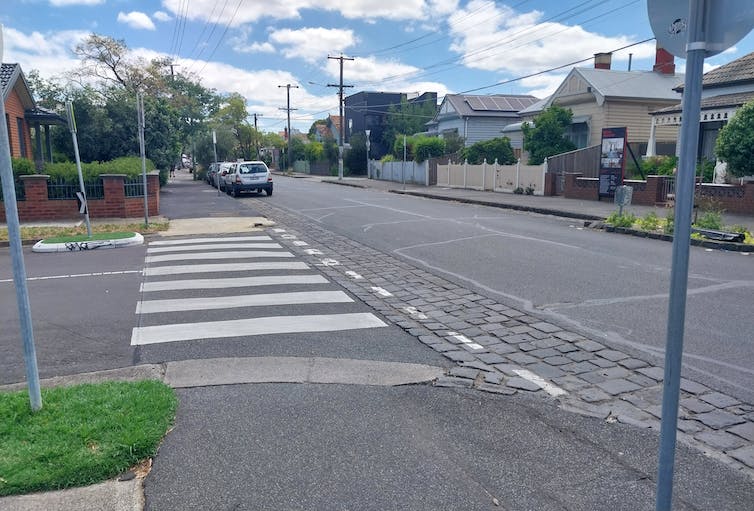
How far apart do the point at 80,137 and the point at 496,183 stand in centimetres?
2072

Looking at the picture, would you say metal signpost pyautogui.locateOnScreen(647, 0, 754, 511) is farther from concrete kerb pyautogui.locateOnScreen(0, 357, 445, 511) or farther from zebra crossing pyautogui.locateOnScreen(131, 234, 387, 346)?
zebra crossing pyautogui.locateOnScreen(131, 234, 387, 346)

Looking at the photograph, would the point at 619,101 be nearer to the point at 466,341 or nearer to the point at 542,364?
the point at 466,341

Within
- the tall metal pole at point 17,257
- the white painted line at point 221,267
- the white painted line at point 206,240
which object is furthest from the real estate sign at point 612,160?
the tall metal pole at point 17,257

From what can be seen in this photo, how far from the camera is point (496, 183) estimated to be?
3103 centimetres

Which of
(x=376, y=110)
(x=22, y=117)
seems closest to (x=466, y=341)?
(x=22, y=117)

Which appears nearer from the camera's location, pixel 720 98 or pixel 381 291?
pixel 381 291

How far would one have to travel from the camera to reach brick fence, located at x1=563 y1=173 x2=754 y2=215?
716 inches

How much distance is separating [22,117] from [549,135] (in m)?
24.5

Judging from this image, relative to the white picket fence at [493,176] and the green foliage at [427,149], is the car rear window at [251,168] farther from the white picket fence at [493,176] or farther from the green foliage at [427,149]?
the green foliage at [427,149]

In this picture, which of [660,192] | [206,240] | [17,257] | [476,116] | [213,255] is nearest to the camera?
[17,257]

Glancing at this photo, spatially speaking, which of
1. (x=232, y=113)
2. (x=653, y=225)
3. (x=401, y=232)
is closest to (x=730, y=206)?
(x=653, y=225)

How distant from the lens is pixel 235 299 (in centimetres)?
804

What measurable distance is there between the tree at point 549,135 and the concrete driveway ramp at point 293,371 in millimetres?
27579

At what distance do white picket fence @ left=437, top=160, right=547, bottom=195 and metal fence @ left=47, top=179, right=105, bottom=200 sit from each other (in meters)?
18.5
